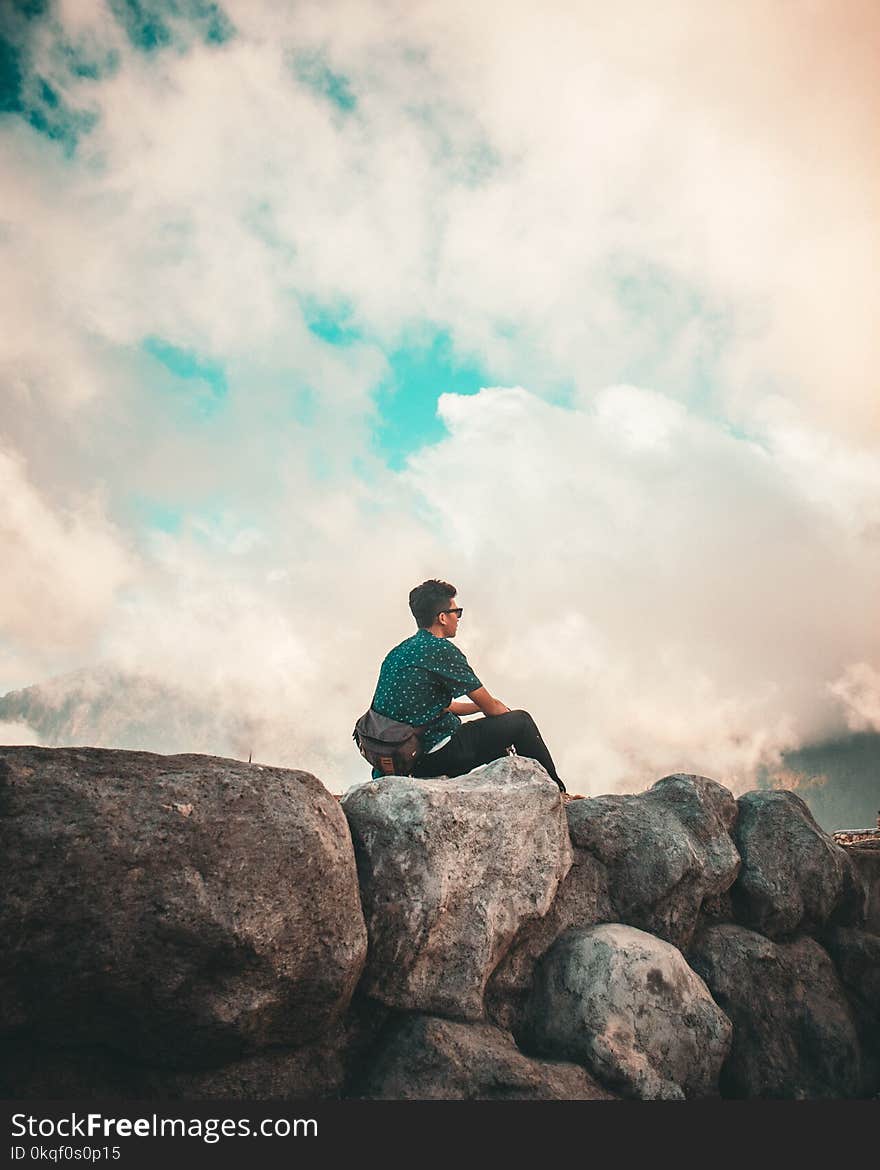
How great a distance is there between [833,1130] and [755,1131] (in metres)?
0.37

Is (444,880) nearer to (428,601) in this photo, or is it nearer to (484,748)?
(484,748)

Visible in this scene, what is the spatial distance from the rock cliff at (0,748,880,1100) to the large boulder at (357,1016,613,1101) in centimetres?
1

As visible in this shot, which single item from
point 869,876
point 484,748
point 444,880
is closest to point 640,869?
point 484,748

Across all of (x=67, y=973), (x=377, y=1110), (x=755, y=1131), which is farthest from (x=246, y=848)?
(x=755, y=1131)

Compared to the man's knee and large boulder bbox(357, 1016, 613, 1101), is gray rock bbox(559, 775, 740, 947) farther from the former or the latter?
large boulder bbox(357, 1016, 613, 1101)

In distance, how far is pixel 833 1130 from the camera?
128 inches

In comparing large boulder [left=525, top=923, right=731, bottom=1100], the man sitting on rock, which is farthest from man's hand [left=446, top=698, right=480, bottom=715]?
large boulder [left=525, top=923, right=731, bottom=1100]

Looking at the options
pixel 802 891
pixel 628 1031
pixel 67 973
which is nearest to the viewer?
pixel 67 973

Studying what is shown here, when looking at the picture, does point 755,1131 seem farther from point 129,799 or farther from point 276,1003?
point 129,799

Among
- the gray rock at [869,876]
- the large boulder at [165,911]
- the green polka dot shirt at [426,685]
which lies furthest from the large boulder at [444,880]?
the gray rock at [869,876]

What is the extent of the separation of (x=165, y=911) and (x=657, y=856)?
10.0 ft

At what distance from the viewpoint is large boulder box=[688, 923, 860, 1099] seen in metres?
4.31

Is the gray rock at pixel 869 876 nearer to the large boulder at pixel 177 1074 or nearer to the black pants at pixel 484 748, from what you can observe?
the black pants at pixel 484 748

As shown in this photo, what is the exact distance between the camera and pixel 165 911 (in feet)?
9.53
